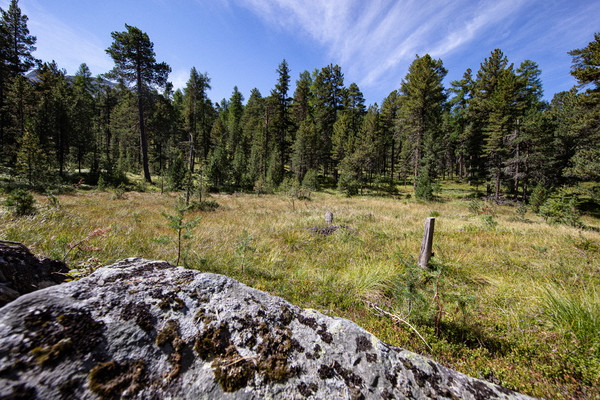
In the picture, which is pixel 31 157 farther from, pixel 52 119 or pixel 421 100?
pixel 421 100

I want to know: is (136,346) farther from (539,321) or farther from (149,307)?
(539,321)

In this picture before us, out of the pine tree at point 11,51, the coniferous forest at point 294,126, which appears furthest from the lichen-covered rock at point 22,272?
the pine tree at point 11,51

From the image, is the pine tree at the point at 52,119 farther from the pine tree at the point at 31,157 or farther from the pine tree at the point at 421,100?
the pine tree at the point at 421,100

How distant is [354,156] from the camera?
29.3 m

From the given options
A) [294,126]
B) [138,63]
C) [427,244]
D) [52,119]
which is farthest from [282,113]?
[427,244]

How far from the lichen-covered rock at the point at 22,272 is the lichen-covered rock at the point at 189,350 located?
2.27 feet

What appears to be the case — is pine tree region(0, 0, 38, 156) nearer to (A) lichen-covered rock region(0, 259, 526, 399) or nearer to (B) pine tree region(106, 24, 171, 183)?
(B) pine tree region(106, 24, 171, 183)

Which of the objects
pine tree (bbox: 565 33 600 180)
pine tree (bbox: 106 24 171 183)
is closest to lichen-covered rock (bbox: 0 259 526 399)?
pine tree (bbox: 565 33 600 180)

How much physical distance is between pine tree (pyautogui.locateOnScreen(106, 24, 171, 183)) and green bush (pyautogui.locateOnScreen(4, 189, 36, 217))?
22.1 meters

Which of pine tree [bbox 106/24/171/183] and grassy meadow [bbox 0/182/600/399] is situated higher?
pine tree [bbox 106/24/171/183]

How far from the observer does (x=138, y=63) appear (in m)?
21.7

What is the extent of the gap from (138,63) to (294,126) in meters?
22.0

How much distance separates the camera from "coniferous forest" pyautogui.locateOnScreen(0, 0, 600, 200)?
20.8m

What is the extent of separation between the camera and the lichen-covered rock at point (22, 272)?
1.48 metres
